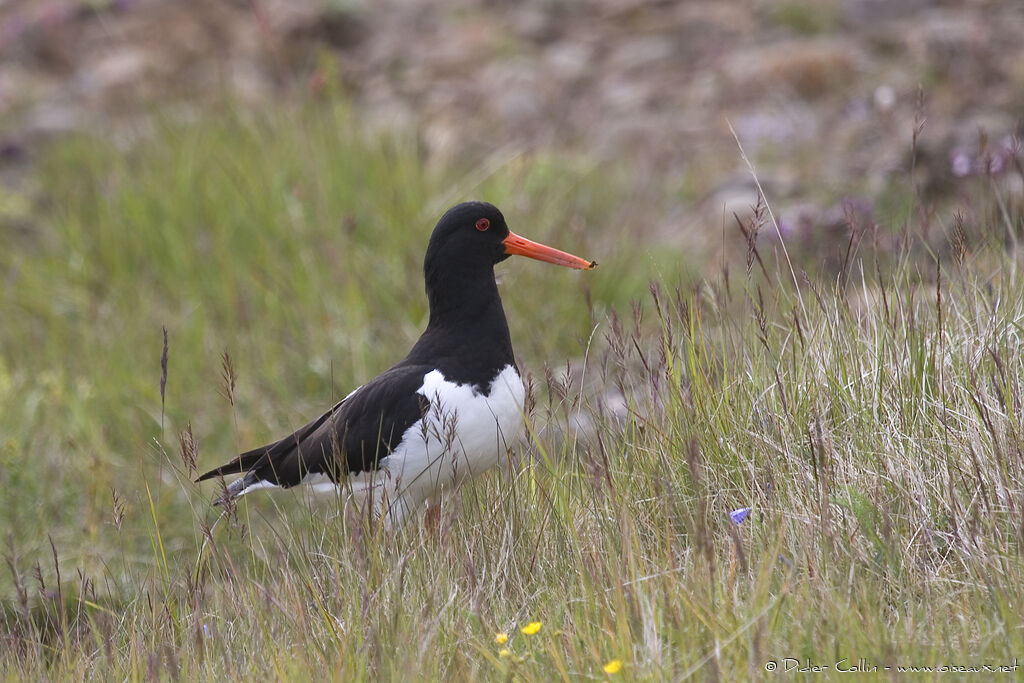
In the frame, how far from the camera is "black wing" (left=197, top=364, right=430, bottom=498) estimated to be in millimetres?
4559

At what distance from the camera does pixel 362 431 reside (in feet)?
15.2

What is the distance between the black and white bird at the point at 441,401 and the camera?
439cm

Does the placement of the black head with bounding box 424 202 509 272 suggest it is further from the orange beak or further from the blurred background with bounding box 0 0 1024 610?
the blurred background with bounding box 0 0 1024 610

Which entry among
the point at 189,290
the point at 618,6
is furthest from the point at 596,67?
the point at 189,290

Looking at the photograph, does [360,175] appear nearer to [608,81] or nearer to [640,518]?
[608,81]

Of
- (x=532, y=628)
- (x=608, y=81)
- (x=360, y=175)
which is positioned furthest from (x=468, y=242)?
(x=608, y=81)

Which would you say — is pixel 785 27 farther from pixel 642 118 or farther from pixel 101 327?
pixel 101 327

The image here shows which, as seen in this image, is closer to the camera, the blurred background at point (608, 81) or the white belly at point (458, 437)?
the white belly at point (458, 437)

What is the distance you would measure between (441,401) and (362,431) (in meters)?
0.45

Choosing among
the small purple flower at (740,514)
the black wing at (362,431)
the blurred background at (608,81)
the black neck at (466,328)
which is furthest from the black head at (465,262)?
the blurred background at (608,81)

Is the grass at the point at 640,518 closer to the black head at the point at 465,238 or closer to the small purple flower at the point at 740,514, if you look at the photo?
the small purple flower at the point at 740,514

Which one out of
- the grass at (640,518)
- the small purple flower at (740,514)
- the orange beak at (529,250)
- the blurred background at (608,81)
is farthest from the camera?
the blurred background at (608,81)

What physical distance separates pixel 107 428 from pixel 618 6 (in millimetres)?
6681

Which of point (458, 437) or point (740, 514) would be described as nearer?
point (740, 514)
